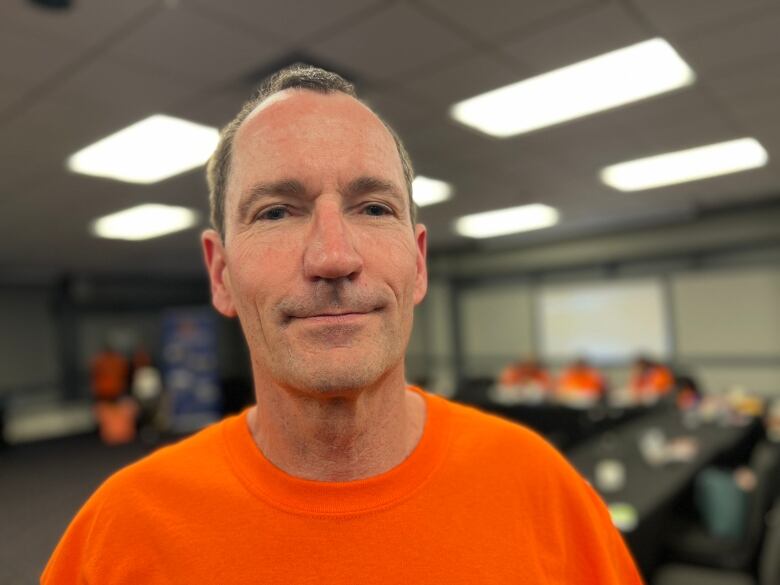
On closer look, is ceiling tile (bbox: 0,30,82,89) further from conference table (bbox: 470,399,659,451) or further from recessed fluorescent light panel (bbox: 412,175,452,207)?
conference table (bbox: 470,399,659,451)

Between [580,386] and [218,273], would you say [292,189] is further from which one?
[580,386]

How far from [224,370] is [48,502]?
8918 mm

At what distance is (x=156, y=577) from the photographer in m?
0.71

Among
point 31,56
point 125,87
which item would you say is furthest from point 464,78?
point 31,56

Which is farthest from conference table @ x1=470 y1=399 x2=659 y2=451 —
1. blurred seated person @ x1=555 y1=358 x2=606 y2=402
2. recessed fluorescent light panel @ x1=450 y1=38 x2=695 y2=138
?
recessed fluorescent light panel @ x1=450 y1=38 x2=695 y2=138

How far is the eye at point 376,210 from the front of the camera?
2.64 ft

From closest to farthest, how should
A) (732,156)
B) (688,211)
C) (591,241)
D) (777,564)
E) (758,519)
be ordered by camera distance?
(777,564), (758,519), (732,156), (688,211), (591,241)

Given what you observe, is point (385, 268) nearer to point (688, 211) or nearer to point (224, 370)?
point (688, 211)

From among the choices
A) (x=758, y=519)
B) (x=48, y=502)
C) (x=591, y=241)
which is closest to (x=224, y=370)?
(x=591, y=241)

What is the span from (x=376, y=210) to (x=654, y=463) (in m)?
3.46

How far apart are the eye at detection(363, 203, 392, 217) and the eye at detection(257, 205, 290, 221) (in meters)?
0.12

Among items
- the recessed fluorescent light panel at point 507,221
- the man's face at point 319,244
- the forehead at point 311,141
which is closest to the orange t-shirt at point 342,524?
the man's face at point 319,244

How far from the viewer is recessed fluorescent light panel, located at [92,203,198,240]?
508 centimetres

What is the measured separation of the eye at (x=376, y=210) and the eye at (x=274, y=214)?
12 cm
